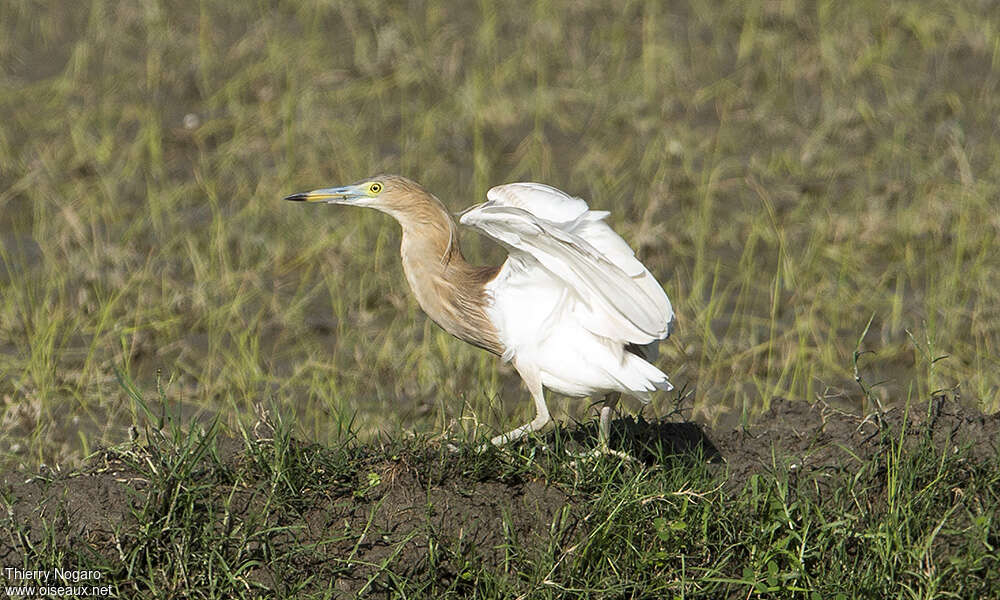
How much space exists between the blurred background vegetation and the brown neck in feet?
0.98

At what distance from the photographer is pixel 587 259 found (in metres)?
3.97

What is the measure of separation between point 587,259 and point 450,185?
11.3 feet

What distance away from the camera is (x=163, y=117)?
8070 millimetres

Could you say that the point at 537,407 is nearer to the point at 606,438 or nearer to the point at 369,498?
the point at 606,438

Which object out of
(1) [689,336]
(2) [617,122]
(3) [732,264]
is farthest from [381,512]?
(2) [617,122]

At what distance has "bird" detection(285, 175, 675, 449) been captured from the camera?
4.02 m

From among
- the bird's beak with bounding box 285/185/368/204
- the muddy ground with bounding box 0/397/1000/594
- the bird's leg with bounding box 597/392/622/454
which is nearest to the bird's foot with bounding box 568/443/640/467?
the bird's leg with bounding box 597/392/622/454

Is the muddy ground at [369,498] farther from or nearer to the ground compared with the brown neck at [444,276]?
nearer to the ground

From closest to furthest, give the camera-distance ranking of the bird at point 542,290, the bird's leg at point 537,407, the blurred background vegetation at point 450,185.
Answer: the bird at point 542,290 < the bird's leg at point 537,407 < the blurred background vegetation at point 450,185

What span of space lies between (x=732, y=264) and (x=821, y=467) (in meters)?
2.64

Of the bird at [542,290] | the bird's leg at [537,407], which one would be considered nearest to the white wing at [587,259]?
the bird at [542,290]

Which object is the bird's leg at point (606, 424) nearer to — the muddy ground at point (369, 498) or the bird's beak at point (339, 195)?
the muddy ground at point (369, 498)

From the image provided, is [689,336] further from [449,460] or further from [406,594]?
[406,594]

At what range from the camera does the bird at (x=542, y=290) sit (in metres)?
4.02
